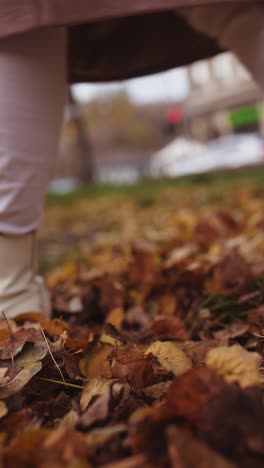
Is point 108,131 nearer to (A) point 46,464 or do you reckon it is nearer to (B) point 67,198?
(B) point 67,198

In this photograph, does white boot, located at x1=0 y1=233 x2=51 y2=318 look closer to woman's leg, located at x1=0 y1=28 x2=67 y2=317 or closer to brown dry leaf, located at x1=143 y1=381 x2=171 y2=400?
woman's leg, located at x1=0 y1=28 x2=67 y2=317

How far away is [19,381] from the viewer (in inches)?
36.1

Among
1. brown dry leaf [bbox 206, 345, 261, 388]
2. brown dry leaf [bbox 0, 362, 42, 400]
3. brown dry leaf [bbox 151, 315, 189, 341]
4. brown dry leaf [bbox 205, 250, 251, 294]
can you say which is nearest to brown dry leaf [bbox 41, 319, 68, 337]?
brown dry leaf [bbox 0, 362, 42, 400]

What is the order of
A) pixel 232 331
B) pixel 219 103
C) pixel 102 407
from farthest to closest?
pixel 219 103, pixel 232 331, pixel 102 407

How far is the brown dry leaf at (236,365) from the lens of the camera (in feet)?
2.60

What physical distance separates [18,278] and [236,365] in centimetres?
80

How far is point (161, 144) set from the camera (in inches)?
1023

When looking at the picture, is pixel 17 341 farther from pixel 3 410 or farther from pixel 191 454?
pixel 191 454

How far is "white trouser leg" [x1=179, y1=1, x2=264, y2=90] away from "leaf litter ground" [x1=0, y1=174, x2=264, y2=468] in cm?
58

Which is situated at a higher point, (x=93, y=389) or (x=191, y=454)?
(x=191, y=454)

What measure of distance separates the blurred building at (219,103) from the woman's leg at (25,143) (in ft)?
60.2

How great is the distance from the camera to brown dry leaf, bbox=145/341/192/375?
3.18 ft

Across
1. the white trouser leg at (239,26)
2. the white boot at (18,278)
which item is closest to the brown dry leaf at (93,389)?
the white boot at (18,278)

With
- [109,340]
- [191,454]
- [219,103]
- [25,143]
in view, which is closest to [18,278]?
[25,143]
